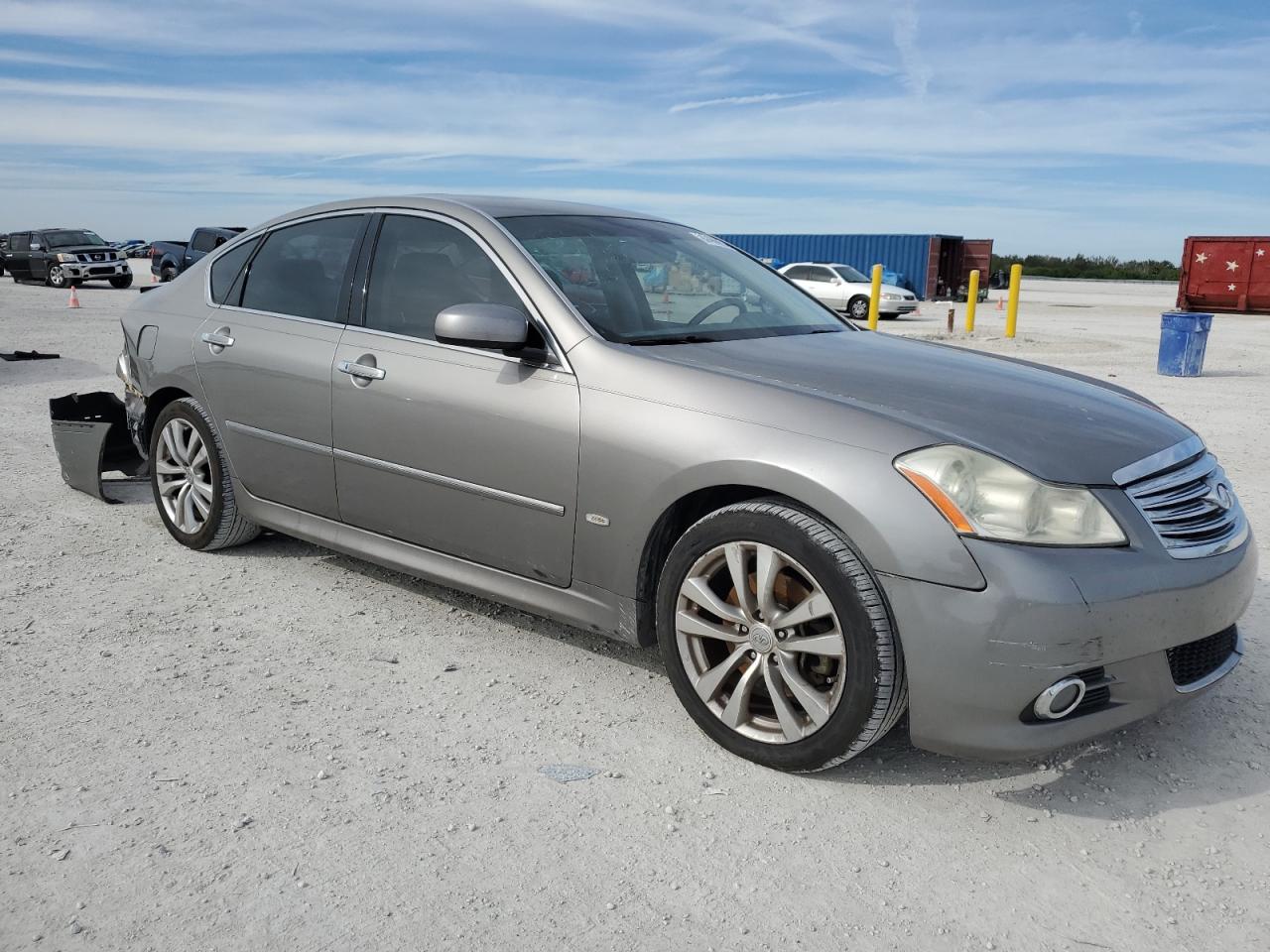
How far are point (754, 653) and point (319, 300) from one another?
2.42 meters

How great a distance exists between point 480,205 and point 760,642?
2.08 metres

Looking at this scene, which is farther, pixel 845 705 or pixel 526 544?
pixel 526 544

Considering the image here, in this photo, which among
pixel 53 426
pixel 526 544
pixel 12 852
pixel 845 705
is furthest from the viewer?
pixel 53 426

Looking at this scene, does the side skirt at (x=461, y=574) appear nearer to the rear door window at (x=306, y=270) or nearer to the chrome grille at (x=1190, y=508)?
the rear door window at (x=306, y=270)

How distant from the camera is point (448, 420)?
3.86 m

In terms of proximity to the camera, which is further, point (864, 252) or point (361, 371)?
point (864, 252)

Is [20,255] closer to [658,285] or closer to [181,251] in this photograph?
[181,251]

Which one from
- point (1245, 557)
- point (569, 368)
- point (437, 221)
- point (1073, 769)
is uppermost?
point (437, 221)

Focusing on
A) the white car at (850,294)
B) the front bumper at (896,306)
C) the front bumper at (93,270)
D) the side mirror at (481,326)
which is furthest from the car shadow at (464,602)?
the front bumper at (93,270)

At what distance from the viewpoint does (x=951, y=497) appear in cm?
286

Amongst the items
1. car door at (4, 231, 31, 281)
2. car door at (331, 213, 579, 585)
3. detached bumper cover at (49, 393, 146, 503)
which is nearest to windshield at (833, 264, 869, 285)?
detached bumper cover at (49, 393, 146, 503)

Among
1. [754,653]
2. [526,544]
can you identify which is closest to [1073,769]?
[754,653]

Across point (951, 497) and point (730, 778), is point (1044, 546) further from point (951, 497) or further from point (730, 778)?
point (730, 778)

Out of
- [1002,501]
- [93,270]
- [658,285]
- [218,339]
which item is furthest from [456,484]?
[93,270]
